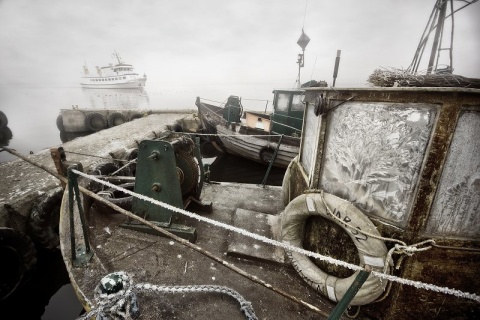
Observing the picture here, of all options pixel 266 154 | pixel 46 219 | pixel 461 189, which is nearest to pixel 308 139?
pixel 461 189

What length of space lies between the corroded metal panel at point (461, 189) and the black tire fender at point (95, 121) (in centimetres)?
2008

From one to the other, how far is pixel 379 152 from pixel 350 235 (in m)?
0.91

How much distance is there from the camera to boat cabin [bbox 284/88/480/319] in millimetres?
1871

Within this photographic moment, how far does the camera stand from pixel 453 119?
1.81 m

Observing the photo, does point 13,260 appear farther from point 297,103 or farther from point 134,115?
point 134,115

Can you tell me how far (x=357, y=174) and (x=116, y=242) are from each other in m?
3.41

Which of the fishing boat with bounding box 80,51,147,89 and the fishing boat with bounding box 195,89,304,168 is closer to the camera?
the fishing boat with bounding box 195,89,304,168

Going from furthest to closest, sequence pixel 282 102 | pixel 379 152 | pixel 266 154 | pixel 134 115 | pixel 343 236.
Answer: pixel 134 115
pixel 282 102
pixel 266 154
pixel 343 236
pixel 379 152

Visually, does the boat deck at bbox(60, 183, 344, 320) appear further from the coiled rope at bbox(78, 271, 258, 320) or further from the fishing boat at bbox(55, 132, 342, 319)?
the coiled rope at bbox(78, 271, 258, 320)

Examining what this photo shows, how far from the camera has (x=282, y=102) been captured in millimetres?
10570

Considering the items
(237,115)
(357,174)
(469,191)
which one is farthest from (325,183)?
(237,115)

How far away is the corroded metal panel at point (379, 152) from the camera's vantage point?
6.56 feet

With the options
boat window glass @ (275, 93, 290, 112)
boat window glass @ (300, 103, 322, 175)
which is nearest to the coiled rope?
boat window glass @ (300, 103, 322, 175)

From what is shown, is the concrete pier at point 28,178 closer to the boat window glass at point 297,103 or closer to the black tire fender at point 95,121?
the boat window glass at point 297,103
